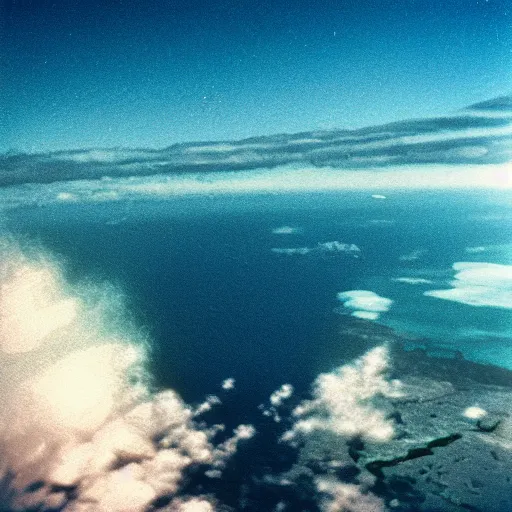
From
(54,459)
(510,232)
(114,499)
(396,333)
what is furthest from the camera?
(510,232)

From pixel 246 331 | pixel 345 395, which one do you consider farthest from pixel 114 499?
pixel 246 331

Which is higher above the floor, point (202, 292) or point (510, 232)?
point (202, 292)

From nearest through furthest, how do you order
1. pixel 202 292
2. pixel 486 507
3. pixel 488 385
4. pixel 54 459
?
pixel 486 507, pixel 54 459, pixel 488 385, pixel 202 292

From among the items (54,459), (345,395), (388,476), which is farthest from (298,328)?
(54,459)

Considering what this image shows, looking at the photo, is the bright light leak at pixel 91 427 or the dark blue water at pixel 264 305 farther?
the dark blue water at pixel 264 305

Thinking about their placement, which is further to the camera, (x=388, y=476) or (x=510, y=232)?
(x=510, y=232)

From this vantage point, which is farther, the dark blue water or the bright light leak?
the dark blue water

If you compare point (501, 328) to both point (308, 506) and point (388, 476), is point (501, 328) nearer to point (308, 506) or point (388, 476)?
point (388, 476)

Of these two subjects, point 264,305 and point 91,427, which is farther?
point 264,305

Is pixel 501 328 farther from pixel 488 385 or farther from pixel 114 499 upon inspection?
pixel 114 499
